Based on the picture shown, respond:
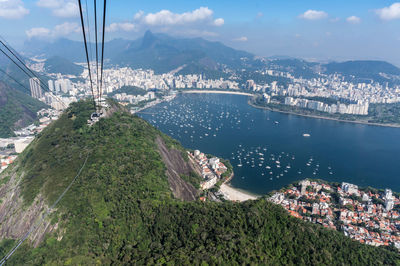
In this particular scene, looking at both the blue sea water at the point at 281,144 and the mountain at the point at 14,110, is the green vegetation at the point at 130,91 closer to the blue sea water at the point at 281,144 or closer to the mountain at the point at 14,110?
the blue sea water at the point at 281,144

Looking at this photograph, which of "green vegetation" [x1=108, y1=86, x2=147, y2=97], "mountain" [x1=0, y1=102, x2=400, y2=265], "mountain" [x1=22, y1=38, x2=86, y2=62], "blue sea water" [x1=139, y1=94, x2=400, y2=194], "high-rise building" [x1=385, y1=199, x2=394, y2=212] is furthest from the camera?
"mountain" [x1=22, y1=38, x2=86, y2=62]

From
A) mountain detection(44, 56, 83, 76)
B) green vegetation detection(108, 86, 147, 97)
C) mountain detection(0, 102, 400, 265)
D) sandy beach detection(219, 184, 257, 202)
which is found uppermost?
mountain detection(44, 56, 83, 76)

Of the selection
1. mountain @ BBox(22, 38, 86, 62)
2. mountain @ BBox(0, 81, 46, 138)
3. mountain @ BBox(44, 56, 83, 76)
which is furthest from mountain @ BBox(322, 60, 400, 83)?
mountain @ BBox(22, 38, 86, 62)

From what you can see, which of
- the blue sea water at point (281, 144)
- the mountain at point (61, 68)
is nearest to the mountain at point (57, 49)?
the mountain at point (61, 68)

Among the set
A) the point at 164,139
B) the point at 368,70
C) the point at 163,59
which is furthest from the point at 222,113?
the point at 368,70

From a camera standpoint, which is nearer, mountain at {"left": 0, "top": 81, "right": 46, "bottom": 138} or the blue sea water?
the blue sea water

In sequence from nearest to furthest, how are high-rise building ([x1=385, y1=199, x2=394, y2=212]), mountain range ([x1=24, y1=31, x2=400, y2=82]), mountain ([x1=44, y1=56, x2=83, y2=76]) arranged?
high-rise building ([x1=385, y1=199, x2=394, y2=212]) → mountain ([x1=44, y1=56, x2=83, y2=76]) → mountain range ([x1=24, y1=31, x2=400, y2=82])

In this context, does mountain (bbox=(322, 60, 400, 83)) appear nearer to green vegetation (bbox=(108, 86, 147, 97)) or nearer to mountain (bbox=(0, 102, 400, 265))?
green vegetation (bbox=(108, 86, 147, 97))
